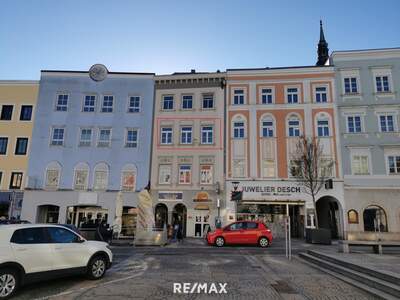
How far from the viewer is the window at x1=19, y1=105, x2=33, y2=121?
2835 centimetres

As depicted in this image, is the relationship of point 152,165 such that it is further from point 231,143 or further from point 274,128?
point 274,128

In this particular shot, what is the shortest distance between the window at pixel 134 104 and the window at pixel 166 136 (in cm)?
329

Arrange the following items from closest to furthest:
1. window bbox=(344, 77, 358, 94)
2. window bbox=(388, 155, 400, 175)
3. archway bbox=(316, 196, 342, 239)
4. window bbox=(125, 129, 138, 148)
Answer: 1. window bbox=(388, 155, 400, 175)
2. archway bbox=(316, 196, 342, 239)
3. window bbox=(344, 77, 358, 94)
4. window bbox=(125, 129, 138, 148)

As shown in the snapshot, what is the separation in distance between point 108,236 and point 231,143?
13.5m

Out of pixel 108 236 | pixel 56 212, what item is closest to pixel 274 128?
pixel 108 236

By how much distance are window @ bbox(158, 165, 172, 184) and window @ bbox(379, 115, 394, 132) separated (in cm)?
1894

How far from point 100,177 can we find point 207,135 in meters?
10.5

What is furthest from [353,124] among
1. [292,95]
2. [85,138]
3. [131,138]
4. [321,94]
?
[85,138]

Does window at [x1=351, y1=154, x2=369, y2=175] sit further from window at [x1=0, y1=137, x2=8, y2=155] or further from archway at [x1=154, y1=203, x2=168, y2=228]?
window at [x1=0, y1=137, x2=8, y2=155]

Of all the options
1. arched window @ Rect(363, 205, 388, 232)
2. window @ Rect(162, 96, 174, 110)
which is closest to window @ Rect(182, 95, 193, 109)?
window @ Rect(162, 96, 174, 110)

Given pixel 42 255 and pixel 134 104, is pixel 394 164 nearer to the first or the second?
pixel 134 104

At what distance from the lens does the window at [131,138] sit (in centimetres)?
2750

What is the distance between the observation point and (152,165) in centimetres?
2702

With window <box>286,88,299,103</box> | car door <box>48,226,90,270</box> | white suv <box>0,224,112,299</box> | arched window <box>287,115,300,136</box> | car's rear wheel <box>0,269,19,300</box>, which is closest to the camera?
car's rear wheel <box>0,269,19,300</box>
